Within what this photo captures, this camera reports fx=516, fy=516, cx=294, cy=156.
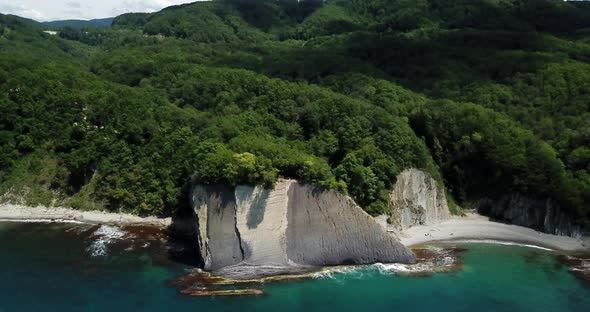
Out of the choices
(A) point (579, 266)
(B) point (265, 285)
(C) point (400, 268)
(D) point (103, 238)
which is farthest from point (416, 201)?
(D) point (103, 238)

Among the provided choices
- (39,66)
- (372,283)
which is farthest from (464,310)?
(39,66)

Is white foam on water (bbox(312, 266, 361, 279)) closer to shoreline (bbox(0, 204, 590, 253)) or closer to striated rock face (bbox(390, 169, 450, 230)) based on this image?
shoreline (bbox(0, 204, 590, 253))

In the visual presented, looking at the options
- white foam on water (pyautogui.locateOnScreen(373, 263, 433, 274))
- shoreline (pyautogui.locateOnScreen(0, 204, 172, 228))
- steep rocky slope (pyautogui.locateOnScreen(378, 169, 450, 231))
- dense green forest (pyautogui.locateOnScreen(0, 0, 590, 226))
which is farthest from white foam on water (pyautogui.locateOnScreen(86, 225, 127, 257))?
steep rocky slope (pyautogui.locateOnScreen(378, 169, 450, 231))

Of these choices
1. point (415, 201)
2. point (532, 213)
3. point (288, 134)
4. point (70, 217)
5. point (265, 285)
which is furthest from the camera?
point (288, 134)

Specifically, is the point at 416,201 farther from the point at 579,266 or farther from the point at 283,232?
the point at 283,232

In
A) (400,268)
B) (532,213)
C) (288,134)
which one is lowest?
(400,268)

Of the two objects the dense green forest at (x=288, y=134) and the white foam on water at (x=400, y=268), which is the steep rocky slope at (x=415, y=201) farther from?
the white foam on water at (x=400, y=268)

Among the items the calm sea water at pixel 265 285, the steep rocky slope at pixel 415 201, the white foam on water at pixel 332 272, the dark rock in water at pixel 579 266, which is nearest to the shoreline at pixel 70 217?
the calm sea water at pixel 265 285
